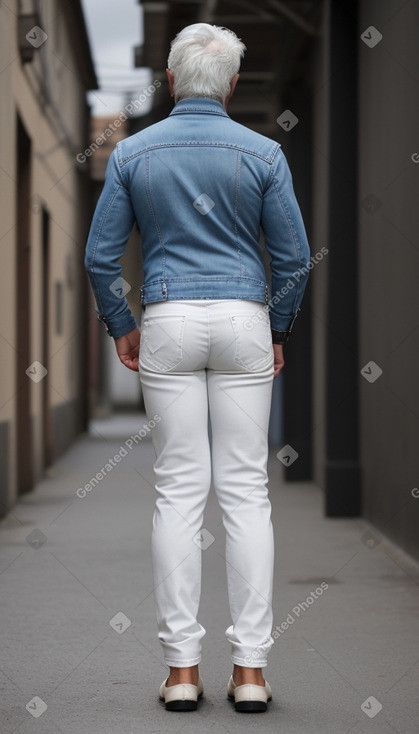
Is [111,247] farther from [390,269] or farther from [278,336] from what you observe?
[390,269]

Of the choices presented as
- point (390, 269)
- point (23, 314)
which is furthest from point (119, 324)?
point (23, 314)

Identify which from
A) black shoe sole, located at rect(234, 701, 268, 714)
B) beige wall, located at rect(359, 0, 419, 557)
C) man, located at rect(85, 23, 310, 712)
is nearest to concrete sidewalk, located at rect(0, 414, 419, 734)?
black shoe sole, located at rect(234, 701, 268, 714)

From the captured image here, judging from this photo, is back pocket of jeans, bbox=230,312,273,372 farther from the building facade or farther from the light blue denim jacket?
the building facade

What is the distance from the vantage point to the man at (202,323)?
9.89ft

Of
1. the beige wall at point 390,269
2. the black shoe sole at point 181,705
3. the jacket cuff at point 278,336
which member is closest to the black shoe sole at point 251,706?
the black shoe sole at point 181,705

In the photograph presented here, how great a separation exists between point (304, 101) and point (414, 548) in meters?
5.62

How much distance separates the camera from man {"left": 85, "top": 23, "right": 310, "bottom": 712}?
3016 mm

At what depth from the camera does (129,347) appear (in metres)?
3.21

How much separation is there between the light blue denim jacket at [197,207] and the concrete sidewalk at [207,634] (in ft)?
3.60

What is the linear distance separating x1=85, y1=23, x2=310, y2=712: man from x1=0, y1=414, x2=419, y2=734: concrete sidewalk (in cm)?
18

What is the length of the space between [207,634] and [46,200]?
7552 mm

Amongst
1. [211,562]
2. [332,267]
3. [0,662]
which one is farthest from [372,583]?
[332,267]

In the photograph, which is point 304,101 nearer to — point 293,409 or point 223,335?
point 293,409

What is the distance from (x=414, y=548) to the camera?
5.28 metres
